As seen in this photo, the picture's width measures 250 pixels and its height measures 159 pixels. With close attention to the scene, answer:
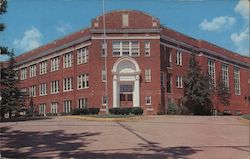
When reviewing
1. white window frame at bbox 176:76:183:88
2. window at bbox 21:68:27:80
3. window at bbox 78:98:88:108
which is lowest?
window at bbox 78:98:88:108

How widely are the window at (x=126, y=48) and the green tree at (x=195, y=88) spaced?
799 cm

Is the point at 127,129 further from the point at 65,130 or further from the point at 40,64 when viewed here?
the point at 40,64

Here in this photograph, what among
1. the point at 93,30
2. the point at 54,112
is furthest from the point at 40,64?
the point at 93,30

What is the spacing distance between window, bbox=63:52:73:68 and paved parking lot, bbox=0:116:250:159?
26.3m

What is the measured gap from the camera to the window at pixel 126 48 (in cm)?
4816

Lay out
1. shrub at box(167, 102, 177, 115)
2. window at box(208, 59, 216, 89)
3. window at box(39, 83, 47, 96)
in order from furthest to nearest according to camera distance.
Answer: window at box(208, 59, 216, 89)
window at box(39, 83, 47, 96)
shrub at box(167, 102, 177, 115)

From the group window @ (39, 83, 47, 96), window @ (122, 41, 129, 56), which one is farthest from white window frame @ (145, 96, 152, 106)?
window @ (39, 83, 47, 96)

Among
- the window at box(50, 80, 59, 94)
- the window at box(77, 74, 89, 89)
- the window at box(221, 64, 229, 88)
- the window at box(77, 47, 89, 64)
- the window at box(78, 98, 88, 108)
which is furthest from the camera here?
the window at box(221, 64, 229, 88)

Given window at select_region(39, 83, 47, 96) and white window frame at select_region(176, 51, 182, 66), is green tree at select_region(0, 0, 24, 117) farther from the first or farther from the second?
white window frame at select_region(176, 51, 182, 66)

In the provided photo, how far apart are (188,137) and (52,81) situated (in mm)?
34644

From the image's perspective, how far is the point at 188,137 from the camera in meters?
22.4

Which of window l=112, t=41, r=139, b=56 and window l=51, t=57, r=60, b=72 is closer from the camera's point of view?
window l=112, t=41, r=139, b=56

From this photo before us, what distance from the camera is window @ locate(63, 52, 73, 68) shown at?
170ft

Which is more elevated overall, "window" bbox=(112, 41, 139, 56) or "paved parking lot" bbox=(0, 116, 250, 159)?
"window" bbox=(112, 41, 139, 56)
